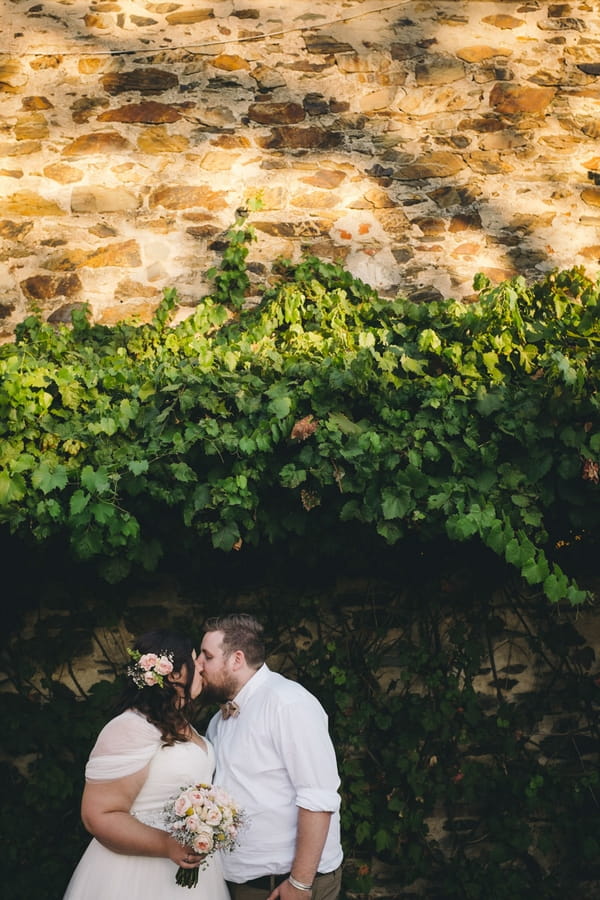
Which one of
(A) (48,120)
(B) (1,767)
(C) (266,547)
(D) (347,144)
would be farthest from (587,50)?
(B) (1,767)

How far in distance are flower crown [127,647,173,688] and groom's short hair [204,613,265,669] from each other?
0.25 metres

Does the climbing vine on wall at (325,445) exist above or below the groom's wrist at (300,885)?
above

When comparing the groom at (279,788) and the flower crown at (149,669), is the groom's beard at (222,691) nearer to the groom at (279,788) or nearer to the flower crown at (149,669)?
the groom at (279,788)

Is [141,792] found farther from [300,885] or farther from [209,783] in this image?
[300,885]

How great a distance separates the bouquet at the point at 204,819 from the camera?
2311 millimetres

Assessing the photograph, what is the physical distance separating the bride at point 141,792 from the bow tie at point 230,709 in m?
0.18

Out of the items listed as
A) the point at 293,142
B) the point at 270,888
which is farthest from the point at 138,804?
the point at 293,142

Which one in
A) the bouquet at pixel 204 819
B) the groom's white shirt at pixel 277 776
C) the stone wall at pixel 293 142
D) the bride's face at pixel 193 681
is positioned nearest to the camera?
the bouquet at pixel 204 819

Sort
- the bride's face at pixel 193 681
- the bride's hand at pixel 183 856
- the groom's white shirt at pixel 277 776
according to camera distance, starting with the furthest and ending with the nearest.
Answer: the bride's face at pixel 193 681 < the groom's white shirt at pixel 277 776 < the bride's hand at pixel 183 856

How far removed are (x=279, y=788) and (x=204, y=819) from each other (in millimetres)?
393

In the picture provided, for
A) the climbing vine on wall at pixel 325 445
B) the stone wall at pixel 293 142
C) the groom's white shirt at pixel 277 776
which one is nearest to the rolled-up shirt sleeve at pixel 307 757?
the groom's white shirt at pixel 277 776

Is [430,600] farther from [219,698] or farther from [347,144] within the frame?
[347,144]

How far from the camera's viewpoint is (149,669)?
2660 mm

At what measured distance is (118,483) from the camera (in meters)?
3.27
